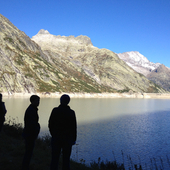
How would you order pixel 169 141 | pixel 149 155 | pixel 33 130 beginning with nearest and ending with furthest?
pixel 33 130 < pixel 149 155 < pixel 169 141

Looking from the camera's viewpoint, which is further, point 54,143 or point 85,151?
point 85,151

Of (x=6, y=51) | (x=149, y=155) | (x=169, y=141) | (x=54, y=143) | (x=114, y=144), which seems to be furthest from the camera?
(x=6, y=51)

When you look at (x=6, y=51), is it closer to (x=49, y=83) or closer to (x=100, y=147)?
(x=49, y=83)

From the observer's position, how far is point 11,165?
7727 millimetres

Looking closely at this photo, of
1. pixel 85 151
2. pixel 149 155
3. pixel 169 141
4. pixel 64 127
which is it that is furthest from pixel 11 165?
pixel 169 141

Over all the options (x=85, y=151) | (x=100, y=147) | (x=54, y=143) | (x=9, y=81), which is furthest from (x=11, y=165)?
(x=9, y=81)

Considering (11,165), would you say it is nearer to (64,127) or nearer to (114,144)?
(64,127)

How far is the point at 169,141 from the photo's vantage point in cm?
2220

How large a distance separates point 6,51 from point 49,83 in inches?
1973

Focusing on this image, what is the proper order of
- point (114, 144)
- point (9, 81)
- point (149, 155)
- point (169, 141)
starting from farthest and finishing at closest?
1. point (9, 81)
2. point (169, 141)
3. point (114, 144)
4. point (149, 155)

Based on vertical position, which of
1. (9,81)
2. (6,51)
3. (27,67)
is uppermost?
(6,51)

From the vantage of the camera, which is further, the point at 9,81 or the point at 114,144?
the point at 9,81

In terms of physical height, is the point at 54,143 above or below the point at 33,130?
below

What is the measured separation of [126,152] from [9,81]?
13870 centimetres
